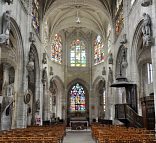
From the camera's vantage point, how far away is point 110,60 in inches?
1049

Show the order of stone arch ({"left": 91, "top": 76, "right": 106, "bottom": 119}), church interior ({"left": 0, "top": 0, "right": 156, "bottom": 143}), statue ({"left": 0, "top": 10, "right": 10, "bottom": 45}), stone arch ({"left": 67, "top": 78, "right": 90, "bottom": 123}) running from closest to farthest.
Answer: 1. statue ({"left": 0, "top": 10, "right": 10, "bottom": 45})
2. church interior ({"left": 0, "top": 0, "right": 156, "bottom": 143})
3. stone arch ({"left": 91, "top": 76, "right": 106, "bottom": 119})
4. stone arch ({"left": 67, "top": 78, "right": 90, "bottom": 123})

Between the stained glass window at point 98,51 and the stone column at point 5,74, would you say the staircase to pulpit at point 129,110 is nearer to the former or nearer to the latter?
the stone column at point 5,74

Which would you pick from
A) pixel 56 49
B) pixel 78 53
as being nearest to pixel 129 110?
pixel 56 49

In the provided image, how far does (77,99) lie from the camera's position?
1448 inches

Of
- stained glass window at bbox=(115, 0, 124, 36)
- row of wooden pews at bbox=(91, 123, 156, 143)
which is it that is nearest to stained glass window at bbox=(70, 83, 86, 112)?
stained glass window at bbox=(115, 0, 124, 36)

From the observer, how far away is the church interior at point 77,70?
1368 cm

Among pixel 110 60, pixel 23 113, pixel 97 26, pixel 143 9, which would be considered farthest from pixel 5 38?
pixel 97 26

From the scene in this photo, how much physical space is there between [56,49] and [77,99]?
8.00 metres

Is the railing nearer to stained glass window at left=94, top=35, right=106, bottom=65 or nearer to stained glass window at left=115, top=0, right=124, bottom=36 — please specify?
stained glass window at left=115, top=0, right=124, bottom=36

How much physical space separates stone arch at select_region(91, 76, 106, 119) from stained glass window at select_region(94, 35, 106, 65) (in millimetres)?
2808

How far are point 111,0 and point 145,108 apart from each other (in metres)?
14.8

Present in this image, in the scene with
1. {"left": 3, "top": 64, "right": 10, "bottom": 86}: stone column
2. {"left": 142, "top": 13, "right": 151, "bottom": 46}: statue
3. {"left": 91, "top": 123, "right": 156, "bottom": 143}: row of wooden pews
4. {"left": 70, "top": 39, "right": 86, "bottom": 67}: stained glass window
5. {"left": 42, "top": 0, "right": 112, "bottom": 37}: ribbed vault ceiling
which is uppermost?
{"left": 42, "top": 0, "right": 112, "bottom": 37}: ribbed vault ceiling

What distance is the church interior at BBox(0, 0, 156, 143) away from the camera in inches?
539

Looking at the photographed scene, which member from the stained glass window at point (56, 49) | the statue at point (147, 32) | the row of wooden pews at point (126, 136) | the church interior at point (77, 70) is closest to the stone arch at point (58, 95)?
the church interior at point (77, 70)
